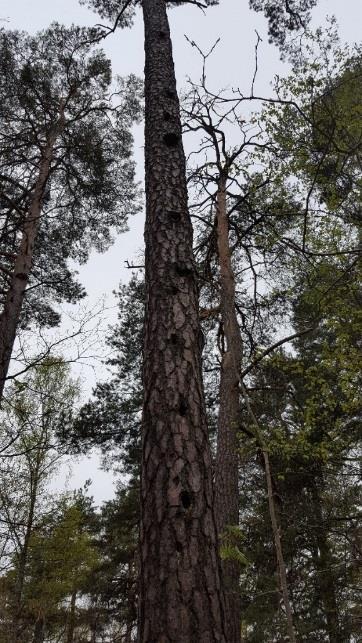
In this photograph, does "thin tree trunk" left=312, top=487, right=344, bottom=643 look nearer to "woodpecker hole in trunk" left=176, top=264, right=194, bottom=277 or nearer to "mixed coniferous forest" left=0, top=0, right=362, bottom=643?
"mixed coniferous forest" left=0, top=0, right=362, bottom=643

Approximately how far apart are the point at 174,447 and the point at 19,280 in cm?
559

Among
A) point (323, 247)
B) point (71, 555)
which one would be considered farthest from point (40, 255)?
point (71, 555)

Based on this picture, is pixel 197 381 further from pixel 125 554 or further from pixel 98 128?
pixel 125 554

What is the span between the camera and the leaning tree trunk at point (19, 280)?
6363 millimetres

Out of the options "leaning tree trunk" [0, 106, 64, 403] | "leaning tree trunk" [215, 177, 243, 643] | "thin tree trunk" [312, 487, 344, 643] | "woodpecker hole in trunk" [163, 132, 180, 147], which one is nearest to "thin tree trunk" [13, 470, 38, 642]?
"leaning tree trunk" [0, 106, 64, 403]

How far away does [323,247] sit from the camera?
8656mm

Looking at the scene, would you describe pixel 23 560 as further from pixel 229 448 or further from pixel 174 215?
pixel 174 215

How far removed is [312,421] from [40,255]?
6298 mm

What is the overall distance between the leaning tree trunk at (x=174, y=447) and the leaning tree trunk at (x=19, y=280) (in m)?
3.03

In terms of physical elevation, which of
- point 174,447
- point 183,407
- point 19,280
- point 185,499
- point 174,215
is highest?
point 19,280

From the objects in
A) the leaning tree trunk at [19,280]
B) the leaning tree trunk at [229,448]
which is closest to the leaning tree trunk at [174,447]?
the leaning tree trunk at [229,448]

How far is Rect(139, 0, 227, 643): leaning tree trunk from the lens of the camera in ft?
6.03

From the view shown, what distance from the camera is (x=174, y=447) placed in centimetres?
231

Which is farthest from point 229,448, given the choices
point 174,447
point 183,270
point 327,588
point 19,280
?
point 327,588
